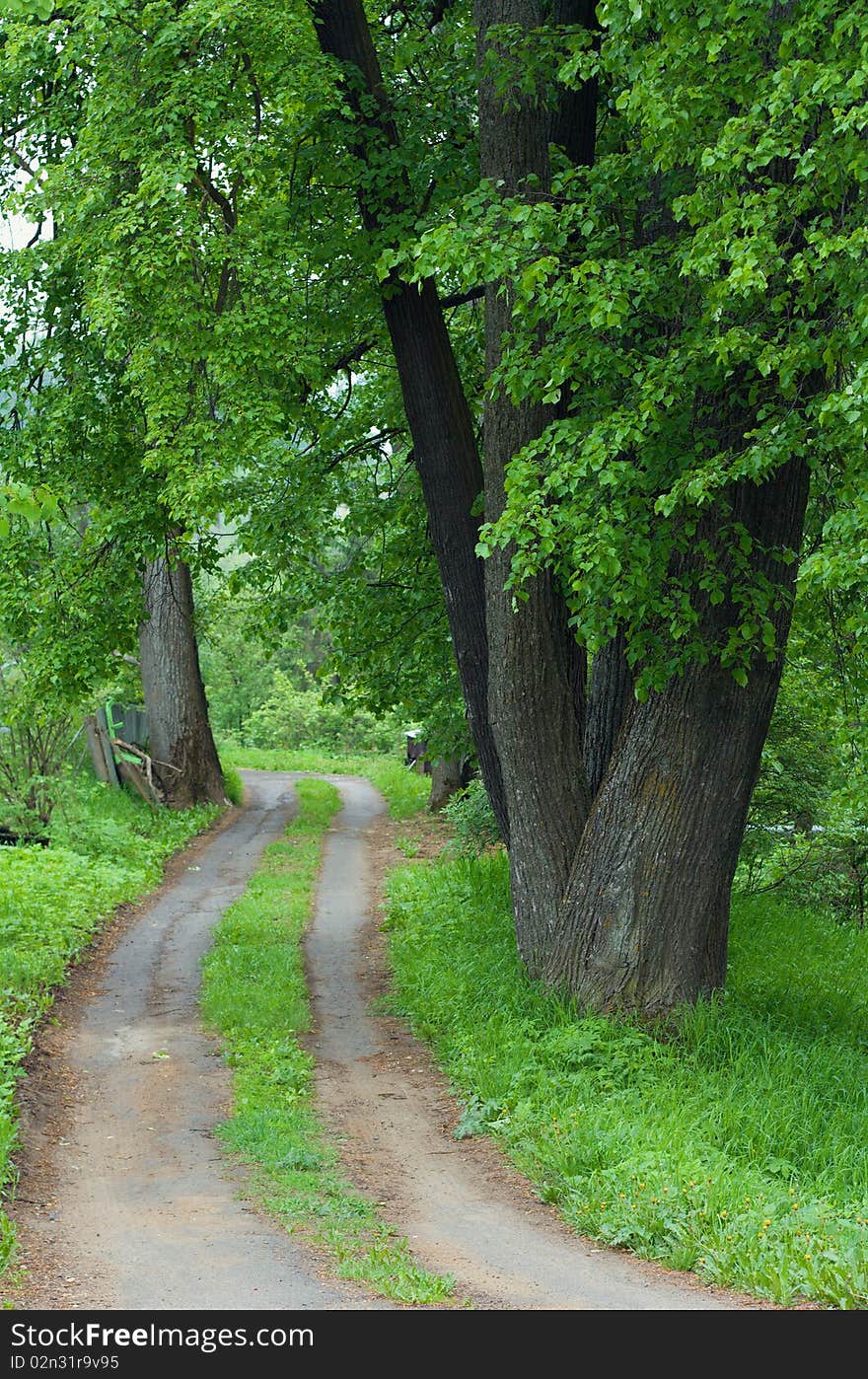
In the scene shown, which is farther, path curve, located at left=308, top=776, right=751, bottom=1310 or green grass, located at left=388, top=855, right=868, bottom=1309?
green grass, located at left=388, top=855, right=868, bottom=1309

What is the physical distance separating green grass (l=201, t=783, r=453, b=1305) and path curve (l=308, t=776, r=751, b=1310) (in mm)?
179

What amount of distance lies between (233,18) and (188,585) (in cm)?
1377

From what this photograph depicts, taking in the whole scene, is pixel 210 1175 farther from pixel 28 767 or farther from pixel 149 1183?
pixel 28 767

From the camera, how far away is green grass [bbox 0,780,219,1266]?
365 inches

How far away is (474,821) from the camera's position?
14047 mm

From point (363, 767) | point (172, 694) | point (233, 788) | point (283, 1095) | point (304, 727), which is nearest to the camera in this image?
point (283, 1095)

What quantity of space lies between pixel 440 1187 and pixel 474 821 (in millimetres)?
6933

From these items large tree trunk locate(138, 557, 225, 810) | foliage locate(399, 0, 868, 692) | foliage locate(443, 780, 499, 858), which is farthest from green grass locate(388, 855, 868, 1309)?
large tree trunk locate(138, 557, 225, 810)

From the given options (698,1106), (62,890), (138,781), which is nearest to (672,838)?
(698,1106)

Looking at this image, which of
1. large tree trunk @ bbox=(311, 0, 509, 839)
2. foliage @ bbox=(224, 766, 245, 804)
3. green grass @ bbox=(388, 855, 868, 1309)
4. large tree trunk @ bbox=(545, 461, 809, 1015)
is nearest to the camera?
green grass @ bbox=(388, 855, 868, 1309)

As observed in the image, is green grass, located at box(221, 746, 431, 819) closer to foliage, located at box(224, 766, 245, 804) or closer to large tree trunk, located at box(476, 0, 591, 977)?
foliage, located at box(224, 766, 245, 804)

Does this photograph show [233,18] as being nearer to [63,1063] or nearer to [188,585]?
[63,1063]

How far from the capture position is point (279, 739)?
143 ft

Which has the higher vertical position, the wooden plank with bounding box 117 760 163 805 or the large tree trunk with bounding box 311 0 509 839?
the large tree trunk with bounding box 311 0 509 839
